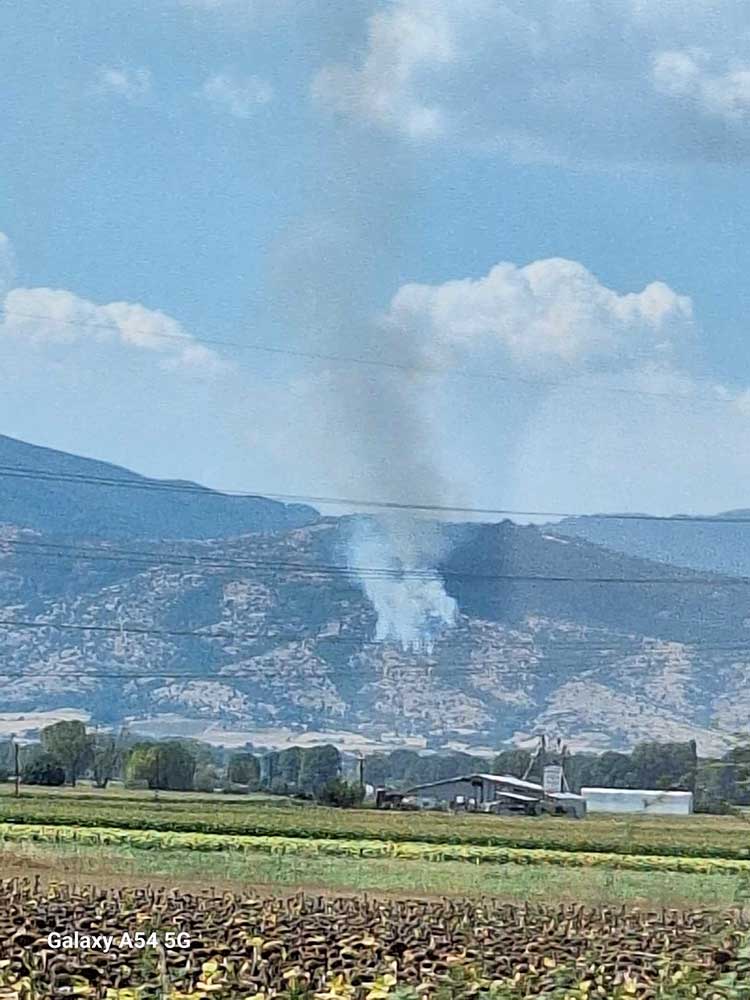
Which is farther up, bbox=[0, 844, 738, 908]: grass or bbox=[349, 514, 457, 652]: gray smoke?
bbox=[349, 514, 457, 652]: gray smoke

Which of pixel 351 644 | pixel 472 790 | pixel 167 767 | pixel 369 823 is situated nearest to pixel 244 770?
pixel 167 767

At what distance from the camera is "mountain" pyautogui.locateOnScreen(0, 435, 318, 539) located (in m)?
14.7

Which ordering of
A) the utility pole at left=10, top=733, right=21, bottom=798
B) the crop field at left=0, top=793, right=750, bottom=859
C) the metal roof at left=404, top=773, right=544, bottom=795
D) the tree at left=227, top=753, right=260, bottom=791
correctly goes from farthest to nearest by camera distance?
the metal roof at left=404, top=773, right=544, bottom=795 < the tree at left=227, top=753, right=260, bottom=791 < the utility pole at left=10, top=733, right=21, bottom=798 < the crop field at left=0, top=793, right=750, bottom=859

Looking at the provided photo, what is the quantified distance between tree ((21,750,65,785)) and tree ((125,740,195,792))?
47cm

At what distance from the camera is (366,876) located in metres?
8.36

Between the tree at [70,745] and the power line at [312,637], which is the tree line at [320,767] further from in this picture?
the power line at [312,637]

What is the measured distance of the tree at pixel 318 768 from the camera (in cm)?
1145

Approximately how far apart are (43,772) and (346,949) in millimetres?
5341

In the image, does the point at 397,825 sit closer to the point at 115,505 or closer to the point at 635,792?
the point at 635,792

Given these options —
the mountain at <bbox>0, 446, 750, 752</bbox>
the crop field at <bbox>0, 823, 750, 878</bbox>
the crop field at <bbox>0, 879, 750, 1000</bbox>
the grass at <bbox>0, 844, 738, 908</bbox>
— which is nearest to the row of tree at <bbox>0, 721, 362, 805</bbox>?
the crop field at <bbox>0, 823, 750, 878</bbox>

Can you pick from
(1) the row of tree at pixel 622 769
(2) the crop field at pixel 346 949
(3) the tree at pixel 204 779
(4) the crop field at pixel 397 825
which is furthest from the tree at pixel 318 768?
(2) the crop field at pixel 346 949

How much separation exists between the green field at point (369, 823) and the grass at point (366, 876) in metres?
1.28

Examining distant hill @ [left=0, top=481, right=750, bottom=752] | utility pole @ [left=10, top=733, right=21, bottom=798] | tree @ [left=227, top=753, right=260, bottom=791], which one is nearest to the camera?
utility pole @ [left=10, top=733, right=21, bottom=798]

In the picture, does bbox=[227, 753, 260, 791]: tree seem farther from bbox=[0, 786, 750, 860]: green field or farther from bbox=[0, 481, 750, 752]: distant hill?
bbox=[0, 481, 750, 752]: distant hill
